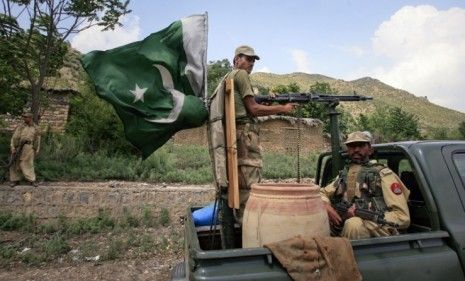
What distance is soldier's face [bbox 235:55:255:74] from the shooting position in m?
3.77

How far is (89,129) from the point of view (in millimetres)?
14531

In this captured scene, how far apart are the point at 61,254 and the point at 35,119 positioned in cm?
600

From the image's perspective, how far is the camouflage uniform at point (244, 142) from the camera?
3627mm

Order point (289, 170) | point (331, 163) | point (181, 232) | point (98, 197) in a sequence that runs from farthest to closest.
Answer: point (289, 170)
point (98, 197)
point (181, 232)
point (331, 163)

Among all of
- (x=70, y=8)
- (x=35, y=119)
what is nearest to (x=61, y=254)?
(x=35, y=119)

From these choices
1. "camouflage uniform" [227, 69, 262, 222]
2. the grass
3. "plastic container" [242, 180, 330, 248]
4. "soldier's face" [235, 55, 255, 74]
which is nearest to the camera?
"plastic container" [242, 180, 330, 248]

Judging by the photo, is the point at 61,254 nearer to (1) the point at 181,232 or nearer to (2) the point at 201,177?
(1) the point at 181,232

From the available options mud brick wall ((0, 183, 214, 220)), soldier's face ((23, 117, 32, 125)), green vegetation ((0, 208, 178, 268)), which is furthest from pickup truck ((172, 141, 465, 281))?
soldier's face ((23, 117, 32, 125))

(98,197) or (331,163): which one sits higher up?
(331,163)

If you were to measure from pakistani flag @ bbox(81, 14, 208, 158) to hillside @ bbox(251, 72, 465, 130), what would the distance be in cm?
4304

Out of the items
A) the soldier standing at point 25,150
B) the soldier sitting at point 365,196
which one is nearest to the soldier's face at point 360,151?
the soldier sitting at point 365,196

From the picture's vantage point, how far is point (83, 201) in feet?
31.7

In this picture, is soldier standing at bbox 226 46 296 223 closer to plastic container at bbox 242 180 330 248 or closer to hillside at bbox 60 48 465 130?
plastic container at bbox 242 180 330 248

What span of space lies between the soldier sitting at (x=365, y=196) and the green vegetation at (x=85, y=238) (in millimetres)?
4715
